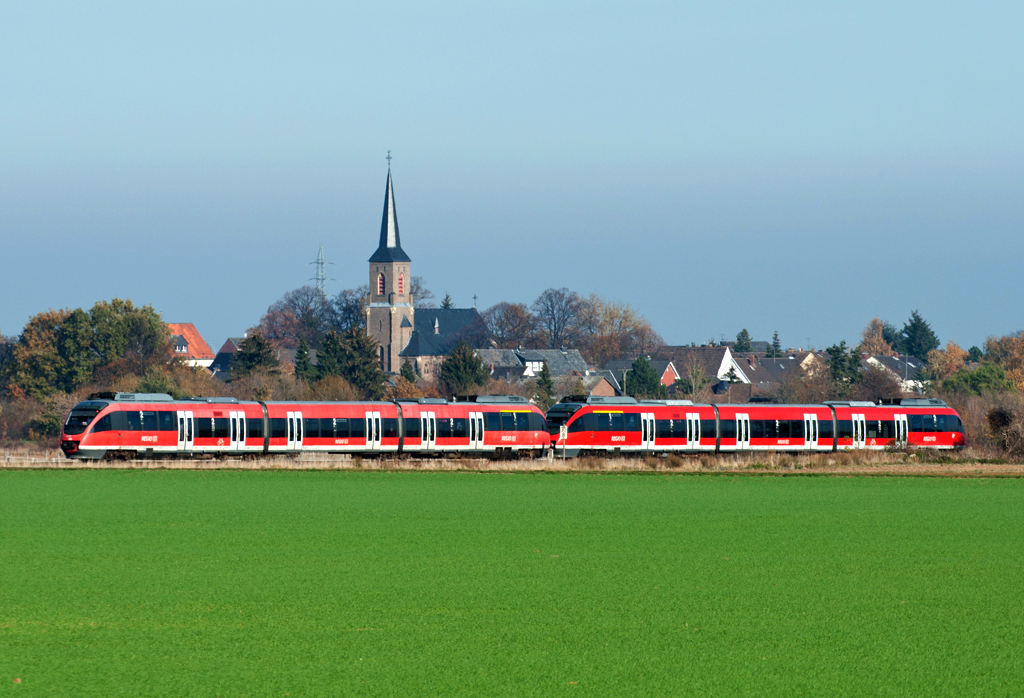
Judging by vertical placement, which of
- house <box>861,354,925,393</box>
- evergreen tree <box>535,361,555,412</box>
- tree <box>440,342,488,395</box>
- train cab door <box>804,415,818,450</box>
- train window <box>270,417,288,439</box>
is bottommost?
train cab door <box>804,415,818,450</box>

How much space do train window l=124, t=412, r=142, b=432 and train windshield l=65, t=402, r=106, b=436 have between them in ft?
3.10

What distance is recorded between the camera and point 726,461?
51.2 m

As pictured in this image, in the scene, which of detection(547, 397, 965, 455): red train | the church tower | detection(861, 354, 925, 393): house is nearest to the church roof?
the church tower

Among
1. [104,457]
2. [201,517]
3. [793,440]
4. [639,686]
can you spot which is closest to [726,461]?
[793,440]

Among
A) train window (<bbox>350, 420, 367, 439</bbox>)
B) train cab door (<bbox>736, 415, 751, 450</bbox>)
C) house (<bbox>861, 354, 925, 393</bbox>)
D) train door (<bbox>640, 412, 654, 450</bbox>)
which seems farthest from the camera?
house (<bbox>861, 354, 925, 393</bbox>)

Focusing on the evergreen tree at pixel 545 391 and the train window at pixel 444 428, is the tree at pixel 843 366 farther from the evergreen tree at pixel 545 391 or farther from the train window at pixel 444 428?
the train window at pixel 444 428

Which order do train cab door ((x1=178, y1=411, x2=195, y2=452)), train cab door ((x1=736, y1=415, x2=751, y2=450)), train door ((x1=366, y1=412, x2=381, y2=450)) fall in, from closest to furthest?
train cab door ((x1=178, y1=411, x2=195, y2=452)) < train door ((x1=366, y1=412, x2=381, y2=450)) < train cab door ((x1=736, y1=415, x2=751, y2=450))

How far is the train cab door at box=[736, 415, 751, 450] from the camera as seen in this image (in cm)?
5759

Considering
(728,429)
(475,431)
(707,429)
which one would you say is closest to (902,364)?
(728,429)

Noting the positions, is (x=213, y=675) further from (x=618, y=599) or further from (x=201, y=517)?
(x=201, y=517)

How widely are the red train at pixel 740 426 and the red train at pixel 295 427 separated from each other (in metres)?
2.07

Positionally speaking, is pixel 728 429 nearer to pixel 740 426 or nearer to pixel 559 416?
pixel 740 426

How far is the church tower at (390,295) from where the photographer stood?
191 m

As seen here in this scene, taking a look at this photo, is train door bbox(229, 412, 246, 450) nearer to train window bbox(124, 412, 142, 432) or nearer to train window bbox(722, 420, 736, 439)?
train window bbox(124, 412, 142, 432)
